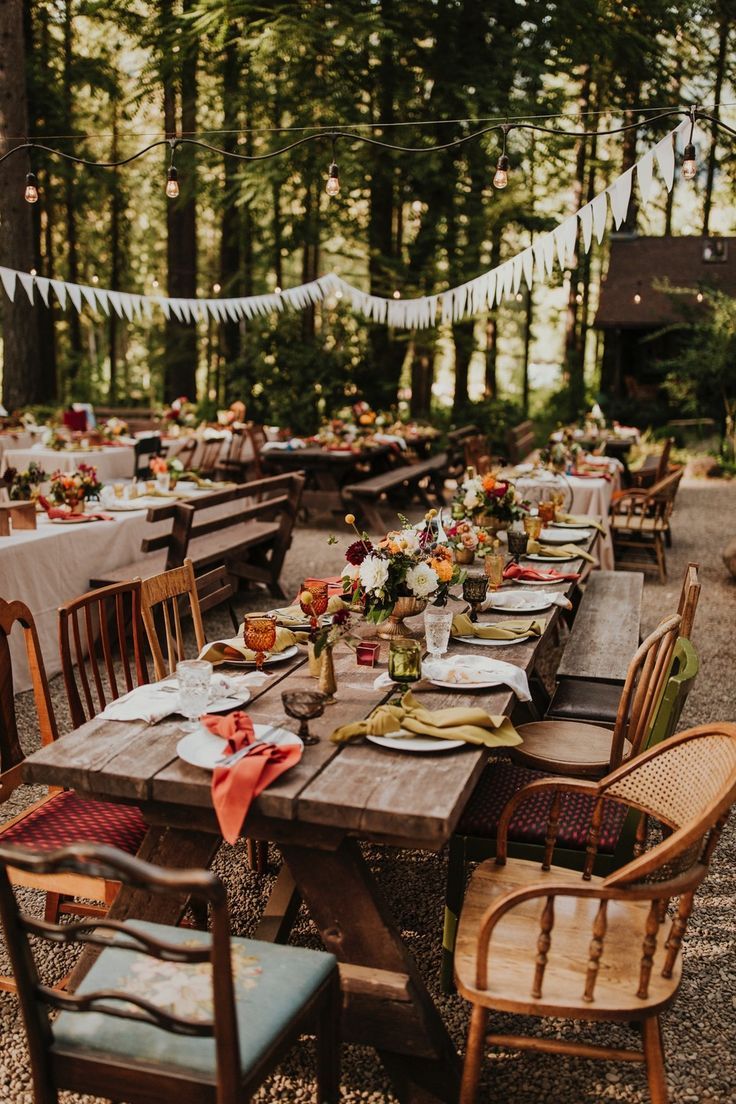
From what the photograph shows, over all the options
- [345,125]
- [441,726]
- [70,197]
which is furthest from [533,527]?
[70,197]

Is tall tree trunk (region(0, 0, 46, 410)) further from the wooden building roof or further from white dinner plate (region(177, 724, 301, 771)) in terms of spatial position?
the wooden building roof

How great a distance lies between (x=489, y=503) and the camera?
18.2 ft

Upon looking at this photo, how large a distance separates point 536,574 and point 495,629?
1061 mm

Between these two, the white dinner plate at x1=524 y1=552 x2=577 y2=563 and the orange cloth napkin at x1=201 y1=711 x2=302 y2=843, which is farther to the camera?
the white dinner plate at x1=524 y1=552 x2=577 y2=563

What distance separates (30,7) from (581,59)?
10700mm

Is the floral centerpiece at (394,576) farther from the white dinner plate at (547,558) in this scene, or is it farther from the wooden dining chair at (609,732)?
the white dinner plate at (547,558)

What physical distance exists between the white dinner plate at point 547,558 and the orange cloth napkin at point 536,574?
1.14ft

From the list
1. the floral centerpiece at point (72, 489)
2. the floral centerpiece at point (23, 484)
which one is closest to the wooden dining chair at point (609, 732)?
the floral centerpiece at point (72, 489)

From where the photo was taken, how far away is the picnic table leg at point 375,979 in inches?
95.4

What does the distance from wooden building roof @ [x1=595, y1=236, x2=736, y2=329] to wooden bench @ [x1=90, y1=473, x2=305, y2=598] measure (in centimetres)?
1443

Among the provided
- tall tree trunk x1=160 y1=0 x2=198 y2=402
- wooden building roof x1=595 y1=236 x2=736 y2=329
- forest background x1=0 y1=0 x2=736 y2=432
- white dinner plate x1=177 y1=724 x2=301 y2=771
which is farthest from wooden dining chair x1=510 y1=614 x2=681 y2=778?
wooden building roof x1=595 y1=236 x2=736 y2=329

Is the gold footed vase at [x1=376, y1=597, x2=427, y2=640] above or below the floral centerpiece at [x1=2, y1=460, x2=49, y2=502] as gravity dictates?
below

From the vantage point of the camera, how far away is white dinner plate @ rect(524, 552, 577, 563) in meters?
5.12

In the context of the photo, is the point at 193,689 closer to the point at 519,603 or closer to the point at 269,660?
the point at 269,660
